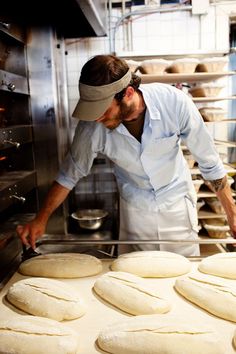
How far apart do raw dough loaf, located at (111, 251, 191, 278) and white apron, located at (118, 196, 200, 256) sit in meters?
0.35

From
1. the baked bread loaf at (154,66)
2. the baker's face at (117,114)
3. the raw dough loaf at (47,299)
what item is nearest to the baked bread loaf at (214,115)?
the baked bread loaf at (154,66)

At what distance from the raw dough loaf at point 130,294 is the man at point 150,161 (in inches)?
17.7

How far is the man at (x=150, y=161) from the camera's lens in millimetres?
1635

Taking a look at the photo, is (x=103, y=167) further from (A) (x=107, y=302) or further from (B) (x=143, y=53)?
(A) (x=107, y=302)

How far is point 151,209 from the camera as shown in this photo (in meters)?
1.82

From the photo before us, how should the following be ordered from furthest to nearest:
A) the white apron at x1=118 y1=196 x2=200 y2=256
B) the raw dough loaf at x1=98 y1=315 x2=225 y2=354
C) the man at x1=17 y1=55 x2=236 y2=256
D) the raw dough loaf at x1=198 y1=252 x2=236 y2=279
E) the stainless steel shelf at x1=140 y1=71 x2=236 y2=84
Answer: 1. the stainless steel shelf at x1=140 y1=71 x2=236 y2=84
2. the white apron at x1=118 y1=196 x2=200 y2=256
3. the man at x1=17 y1=55 x2=236 y2=256
4. the raw dough loaf at x1=198 y1=252 x2=236 y2=279
5. the raw dough loaf at x1=98 y1=315 x2=225 y2=354

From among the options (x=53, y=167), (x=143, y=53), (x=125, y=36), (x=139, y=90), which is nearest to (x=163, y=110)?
(x=139, y=90)

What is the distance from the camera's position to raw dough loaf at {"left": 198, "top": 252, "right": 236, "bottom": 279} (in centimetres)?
133

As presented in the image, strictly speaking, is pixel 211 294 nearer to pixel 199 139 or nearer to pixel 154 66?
pixel 199 139

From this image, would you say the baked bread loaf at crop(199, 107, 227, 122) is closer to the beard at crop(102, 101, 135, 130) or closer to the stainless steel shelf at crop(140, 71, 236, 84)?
the stainless steel shelf at crop(140, 71, 236, 84)

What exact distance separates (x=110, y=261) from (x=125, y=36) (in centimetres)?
246

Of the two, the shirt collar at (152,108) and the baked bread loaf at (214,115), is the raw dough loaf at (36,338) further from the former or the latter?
the baked bread loaf at (214,115)

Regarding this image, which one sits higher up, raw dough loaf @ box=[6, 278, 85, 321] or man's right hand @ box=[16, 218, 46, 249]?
man's right hand @ box=[16, 218, 46, 249]

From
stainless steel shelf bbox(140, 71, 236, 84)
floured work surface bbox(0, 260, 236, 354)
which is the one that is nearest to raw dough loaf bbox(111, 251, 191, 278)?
floured work surface bbox(0, 260, 236, 354)
